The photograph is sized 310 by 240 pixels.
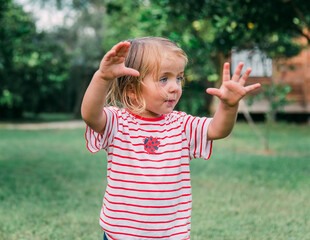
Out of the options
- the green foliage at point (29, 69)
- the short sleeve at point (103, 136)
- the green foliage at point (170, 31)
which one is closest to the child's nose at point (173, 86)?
the short sleeve at point (103, 136)

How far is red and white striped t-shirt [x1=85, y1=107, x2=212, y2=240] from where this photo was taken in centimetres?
180

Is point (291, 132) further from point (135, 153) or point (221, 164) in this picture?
point (135, 153)

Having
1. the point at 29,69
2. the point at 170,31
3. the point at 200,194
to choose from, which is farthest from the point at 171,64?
the point at 29,69

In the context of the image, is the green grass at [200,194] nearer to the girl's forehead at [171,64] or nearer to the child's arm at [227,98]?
the child's arm at [227,98]

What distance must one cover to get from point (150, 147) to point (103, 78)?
40cm

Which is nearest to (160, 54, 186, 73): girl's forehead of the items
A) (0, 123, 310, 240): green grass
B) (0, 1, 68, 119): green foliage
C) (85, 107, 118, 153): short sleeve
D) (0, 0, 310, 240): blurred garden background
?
(85, 107, 118, 153): short sleeve

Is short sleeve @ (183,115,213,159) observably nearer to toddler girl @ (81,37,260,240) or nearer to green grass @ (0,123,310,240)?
toddler girl @ (81,37,260,240)

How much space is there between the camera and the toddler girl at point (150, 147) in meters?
1.80

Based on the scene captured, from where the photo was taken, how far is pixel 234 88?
64.4 inches

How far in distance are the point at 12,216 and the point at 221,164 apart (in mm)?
3797

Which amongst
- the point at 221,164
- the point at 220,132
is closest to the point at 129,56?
the point at 220,132

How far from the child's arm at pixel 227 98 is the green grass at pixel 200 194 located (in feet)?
5.39

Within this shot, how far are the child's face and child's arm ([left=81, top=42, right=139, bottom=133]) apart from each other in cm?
20

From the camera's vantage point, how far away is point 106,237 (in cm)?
192
